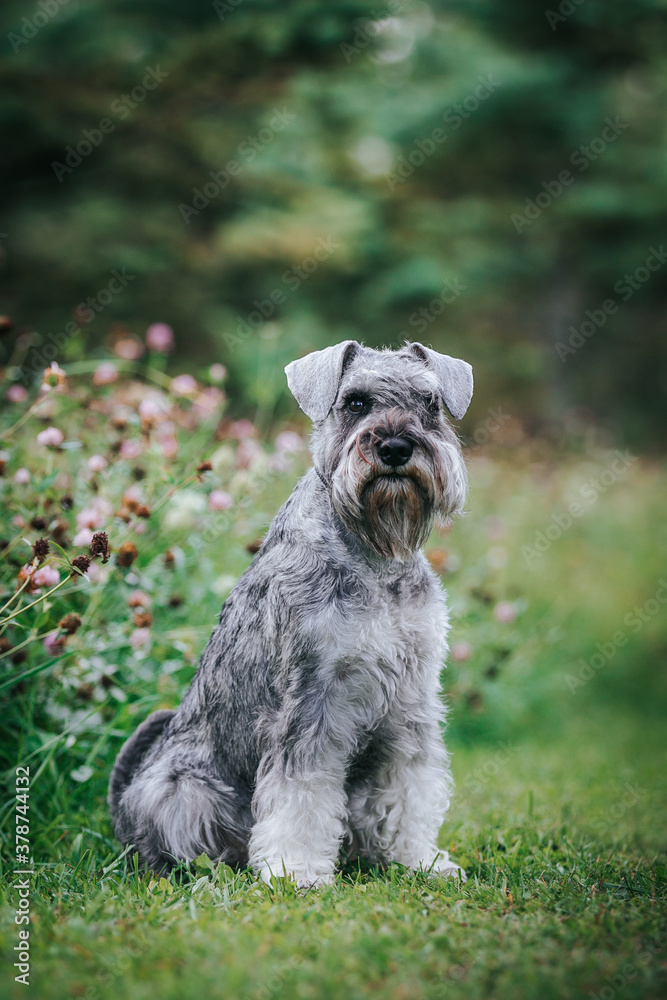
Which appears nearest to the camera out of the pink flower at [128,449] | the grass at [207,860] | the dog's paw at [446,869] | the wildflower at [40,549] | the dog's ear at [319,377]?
the grass at [207,860]

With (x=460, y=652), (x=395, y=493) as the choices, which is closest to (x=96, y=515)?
(x=395, y=493)

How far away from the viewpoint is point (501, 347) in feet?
63.0

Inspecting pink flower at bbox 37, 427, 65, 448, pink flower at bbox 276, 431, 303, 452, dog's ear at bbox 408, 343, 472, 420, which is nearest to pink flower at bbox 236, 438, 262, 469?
pink flower at bbox 276, 431, 303, 452

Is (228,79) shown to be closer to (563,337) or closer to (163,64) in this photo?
(163,64)

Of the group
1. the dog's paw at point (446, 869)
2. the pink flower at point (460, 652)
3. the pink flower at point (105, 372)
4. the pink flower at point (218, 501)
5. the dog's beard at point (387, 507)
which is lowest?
the pink flower at point (460, 652)

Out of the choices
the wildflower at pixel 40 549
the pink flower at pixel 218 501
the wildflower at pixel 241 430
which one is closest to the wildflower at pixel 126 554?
the wildflower at pixel 40 549

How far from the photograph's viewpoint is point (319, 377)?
12.0ft

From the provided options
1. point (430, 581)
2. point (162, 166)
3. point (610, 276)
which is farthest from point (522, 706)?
point (610, 276)

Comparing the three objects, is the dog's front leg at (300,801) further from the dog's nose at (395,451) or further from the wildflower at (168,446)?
the wildflower at (168,446)

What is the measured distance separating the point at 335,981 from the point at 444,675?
3.96 metres

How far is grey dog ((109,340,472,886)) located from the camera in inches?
→ 130

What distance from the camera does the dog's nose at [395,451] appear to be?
3.29 meters

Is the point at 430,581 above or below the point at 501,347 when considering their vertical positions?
above

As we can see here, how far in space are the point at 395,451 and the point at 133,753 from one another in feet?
Result: 6.45
